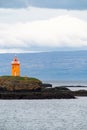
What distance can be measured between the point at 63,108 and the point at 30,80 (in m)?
18.5

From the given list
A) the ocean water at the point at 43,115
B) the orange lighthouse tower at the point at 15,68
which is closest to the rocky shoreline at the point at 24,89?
the ocean water at the point at 43,115

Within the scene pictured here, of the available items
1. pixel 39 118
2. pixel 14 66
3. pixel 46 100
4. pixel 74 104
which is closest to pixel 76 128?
pixel 39 118

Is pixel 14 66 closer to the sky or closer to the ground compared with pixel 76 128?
closer to the sky

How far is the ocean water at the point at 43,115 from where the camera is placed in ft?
196

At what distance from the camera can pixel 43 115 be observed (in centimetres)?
7106

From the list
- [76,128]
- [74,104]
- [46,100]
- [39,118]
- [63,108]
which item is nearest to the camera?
[76,128]

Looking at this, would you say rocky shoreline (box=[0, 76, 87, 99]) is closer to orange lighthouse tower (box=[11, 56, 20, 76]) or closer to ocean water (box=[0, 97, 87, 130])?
ocean water (box=[0, 97, 87, 130])

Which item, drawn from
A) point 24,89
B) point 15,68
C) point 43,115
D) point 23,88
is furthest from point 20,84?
point 43,115

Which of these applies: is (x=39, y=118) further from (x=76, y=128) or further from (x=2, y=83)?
(x=2, y=83)

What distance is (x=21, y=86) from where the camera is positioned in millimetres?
99625

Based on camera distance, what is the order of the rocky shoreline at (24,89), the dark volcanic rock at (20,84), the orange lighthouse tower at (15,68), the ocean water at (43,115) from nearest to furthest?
the ocean water at (43,115)
the rocky shoreline at (24,89)
the dark volcanic rock at (20,84)
the orange lighthouse tower at (15,68)

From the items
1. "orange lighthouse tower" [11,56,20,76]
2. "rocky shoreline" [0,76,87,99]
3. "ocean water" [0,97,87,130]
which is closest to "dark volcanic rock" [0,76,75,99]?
"rocky shoreline" [0,76,87,99]

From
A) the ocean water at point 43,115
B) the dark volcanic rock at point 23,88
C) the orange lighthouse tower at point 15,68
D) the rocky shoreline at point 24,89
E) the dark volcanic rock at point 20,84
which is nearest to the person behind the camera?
the ocean water at point 43,115

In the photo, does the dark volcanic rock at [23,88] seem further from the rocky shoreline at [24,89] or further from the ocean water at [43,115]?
the ocean water at [43,115]
